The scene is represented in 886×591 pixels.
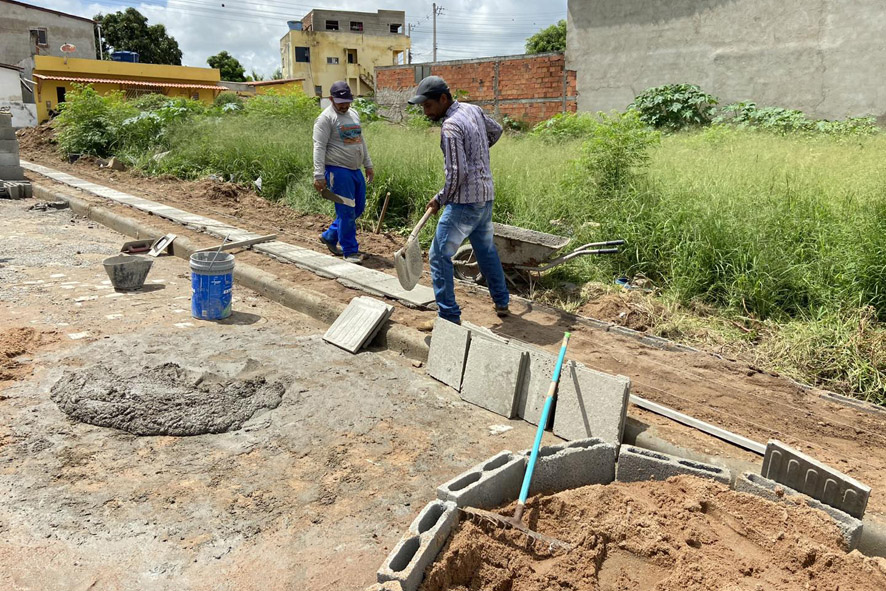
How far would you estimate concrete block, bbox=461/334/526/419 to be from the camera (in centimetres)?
382

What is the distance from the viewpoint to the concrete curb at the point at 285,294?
484 centimetres

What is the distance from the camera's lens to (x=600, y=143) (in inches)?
281

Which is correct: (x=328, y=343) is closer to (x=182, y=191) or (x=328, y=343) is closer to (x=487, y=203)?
(x=487, y=203)

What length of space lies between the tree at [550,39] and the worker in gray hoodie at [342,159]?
44096mm

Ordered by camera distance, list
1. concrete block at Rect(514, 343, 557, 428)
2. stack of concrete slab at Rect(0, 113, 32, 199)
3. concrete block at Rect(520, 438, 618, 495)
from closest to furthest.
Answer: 1. concrete block at Rect(520, 438, 618, 495)
2. concrete block at Rect(514, 343, 557, 428)
3. stack of concrete slab at Rect(0, 113, 32, 199)

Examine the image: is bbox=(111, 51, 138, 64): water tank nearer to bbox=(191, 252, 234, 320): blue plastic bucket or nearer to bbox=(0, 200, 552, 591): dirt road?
bbox=(0, 200, 552, 591): dirt road

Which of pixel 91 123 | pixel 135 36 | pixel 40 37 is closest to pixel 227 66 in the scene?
pixel 135 36

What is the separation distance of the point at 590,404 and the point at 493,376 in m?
0.67

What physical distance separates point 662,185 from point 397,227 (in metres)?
3.63

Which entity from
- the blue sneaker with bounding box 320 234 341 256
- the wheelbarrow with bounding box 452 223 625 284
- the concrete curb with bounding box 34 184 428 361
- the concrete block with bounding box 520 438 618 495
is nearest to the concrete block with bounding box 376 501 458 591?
the concrete block with bounding box 520 438 618 495

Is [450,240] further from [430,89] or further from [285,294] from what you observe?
[285,294]

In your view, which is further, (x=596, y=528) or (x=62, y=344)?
(x=62, y=344)

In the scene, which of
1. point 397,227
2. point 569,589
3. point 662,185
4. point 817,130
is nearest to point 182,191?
point 397,227

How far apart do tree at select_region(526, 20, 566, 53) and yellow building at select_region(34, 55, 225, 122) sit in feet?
79.8
